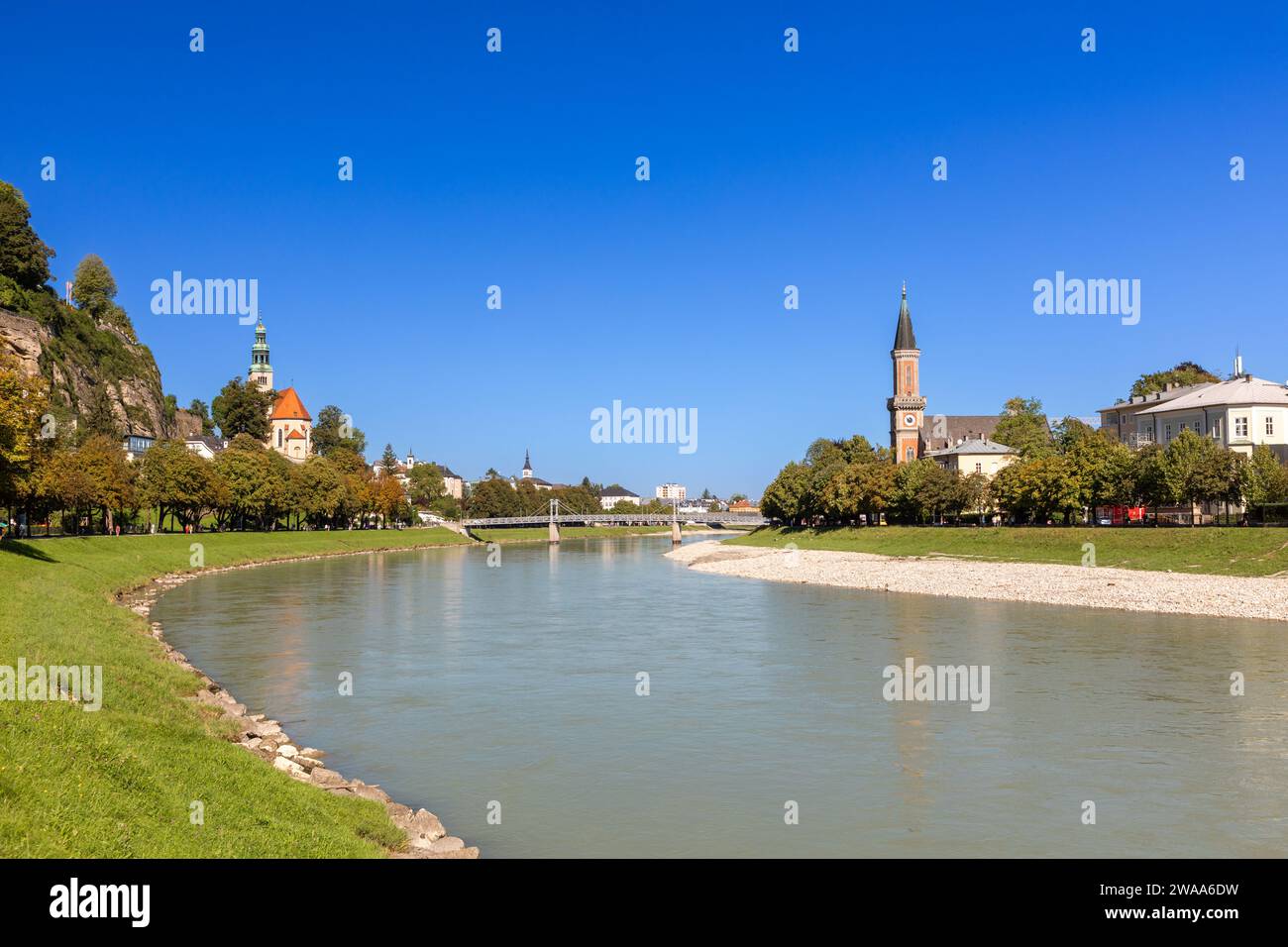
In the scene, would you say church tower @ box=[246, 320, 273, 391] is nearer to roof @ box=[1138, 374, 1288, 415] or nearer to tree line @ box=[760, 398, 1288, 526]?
tree line @ box=[760, 398, 1288, 526]

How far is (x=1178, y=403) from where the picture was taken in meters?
83.9

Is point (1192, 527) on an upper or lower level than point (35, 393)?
lower

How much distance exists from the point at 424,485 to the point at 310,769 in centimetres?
17347

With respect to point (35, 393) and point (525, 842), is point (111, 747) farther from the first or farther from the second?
point (35, 393)

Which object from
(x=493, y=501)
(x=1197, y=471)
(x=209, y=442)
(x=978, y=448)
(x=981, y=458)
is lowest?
(x=493, y=501)

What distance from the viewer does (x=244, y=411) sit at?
144 metres

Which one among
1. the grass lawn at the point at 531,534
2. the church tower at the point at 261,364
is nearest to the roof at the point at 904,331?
the grass lawn at the point at 531,534

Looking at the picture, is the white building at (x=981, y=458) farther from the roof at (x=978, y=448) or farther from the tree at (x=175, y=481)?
the tree at (x=175, y=481)

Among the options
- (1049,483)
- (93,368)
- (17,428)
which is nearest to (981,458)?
(1049,483)

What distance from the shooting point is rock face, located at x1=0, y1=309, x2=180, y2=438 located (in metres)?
91.6

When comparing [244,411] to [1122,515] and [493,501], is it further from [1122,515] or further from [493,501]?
[1122,515]

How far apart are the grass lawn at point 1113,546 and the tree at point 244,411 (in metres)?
95.6

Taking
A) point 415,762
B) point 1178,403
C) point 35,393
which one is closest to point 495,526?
point 1178,403
